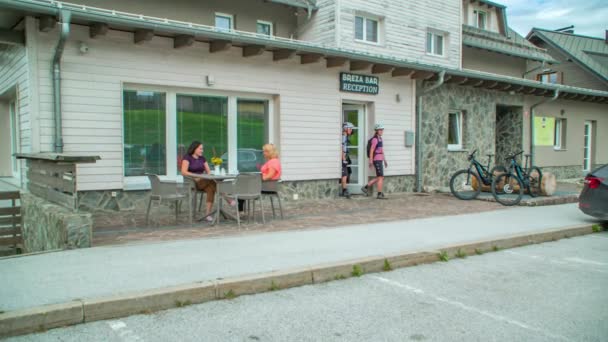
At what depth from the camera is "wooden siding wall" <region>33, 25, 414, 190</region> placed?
8812 mm

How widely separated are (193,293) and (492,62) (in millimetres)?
20705

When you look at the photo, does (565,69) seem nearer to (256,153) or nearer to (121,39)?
(256,153)

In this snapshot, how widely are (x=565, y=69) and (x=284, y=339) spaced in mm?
29106

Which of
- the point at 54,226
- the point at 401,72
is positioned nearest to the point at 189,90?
the point at 54,226

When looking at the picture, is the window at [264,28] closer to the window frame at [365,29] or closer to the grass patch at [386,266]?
the window frame at [365,29]

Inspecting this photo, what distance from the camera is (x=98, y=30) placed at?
865 cm

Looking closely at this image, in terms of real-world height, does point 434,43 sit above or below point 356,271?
above

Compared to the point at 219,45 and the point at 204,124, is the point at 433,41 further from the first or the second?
the point at 204,124

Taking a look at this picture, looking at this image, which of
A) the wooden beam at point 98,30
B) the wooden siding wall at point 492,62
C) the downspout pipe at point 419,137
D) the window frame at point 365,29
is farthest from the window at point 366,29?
the wooden beam at point 98,30

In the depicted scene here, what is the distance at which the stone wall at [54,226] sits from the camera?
6.23 meters

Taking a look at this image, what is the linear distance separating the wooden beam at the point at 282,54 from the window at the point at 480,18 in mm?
14669

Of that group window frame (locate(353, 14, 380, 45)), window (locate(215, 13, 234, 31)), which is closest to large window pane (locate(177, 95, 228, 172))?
window (locate(215, 13, 234, 31))

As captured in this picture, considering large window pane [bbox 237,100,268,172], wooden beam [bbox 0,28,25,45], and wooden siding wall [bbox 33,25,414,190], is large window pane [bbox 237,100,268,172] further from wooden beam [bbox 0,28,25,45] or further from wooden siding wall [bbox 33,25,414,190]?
wooden beam [bbox 0,28,25,45]

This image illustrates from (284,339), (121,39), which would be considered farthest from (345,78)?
(284,339)
